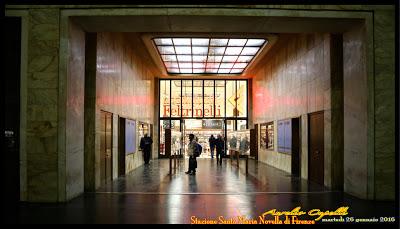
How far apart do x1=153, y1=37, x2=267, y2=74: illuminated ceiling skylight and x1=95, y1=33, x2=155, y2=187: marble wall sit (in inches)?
52.9

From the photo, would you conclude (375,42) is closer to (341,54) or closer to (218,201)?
(341,54)

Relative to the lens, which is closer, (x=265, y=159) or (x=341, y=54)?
(x=341, y=54)

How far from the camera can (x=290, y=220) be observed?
675cm

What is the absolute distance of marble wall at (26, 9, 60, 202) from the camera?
8.37 m

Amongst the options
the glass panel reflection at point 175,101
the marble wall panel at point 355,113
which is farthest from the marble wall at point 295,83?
the glass panel reflection at point 175,101

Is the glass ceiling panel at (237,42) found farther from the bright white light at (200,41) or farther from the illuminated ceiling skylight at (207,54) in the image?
the bright white light at (200,41)

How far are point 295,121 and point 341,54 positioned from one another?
14.5 feet

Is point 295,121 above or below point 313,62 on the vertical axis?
below

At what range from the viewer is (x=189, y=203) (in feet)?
27.1

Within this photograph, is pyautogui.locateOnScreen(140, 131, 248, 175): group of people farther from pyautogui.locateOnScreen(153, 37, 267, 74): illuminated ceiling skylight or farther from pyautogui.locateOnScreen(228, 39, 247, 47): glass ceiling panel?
pyautogui.locateOnScreen(228, 39, 247, 47): glass ceiling panel

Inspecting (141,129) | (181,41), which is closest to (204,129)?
(141,129)
